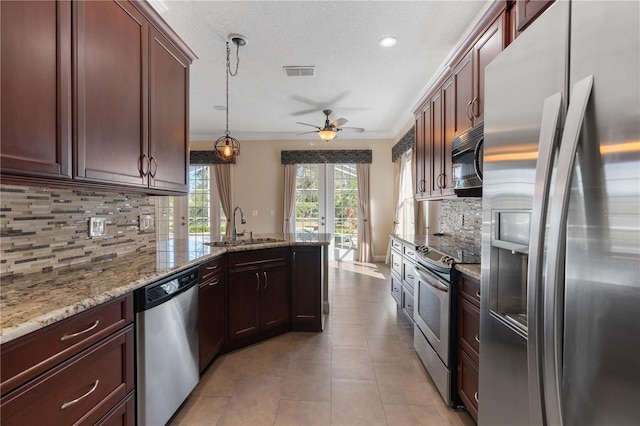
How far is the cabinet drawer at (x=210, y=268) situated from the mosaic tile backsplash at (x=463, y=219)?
2.14m

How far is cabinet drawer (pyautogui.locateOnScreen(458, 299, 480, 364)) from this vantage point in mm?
1570

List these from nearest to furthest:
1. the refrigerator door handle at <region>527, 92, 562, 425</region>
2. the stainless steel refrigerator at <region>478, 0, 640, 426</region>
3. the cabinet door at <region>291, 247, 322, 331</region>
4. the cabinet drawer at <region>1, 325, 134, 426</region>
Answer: the stainless steel refrigerator at <region>478, 0, 640, 426</region> < the refrigerator door handle at <region>527, 92, 562, 425</region> < the cabinet drawer at <region>1, 325, 134, 426</region> < the cabinet door at <region>291, 247, 322, 331</region>

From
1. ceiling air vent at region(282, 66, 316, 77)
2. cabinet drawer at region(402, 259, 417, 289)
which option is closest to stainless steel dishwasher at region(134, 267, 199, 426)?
cabinet drawer at region(402, 259, 417, 289)

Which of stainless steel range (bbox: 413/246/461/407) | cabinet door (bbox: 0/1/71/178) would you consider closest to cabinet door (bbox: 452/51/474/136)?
stainless steel range (bbox: 413/246/461/407)

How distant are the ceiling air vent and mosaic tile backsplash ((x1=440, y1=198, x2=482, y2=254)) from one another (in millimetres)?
2291

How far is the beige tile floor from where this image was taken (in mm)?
1799

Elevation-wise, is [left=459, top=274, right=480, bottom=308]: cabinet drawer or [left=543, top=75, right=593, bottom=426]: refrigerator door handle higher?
[left=543, top=75, right=593, bottom=426]: refrigerator door handle

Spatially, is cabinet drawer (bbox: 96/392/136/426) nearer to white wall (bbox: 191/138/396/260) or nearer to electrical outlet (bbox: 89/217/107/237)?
electrical outlet (bbox: 89/217/107/237)

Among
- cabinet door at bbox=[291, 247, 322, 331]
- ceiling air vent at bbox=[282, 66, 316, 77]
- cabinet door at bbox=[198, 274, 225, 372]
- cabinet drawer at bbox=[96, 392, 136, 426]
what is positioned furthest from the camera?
ceiling air vent at bbox=[282, 66, 316, 77]

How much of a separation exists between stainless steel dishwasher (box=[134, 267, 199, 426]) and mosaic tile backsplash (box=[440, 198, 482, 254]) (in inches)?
90.2

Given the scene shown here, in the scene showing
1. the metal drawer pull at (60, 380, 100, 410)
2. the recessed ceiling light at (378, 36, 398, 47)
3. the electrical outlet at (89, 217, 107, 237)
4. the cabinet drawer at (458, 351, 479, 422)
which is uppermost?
the recessed ceiling light at (378, 36, 398, 47)

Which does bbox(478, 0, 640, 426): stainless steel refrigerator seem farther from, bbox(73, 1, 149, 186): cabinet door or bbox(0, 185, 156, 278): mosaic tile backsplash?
bbox(0, 185, 156, 278): mosaic tile backsplash

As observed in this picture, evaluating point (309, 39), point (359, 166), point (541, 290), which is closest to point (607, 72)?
point (541, 290)

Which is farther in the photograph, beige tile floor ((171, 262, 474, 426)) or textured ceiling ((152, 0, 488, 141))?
textured ceiling ((152, 0, 488, 141))
